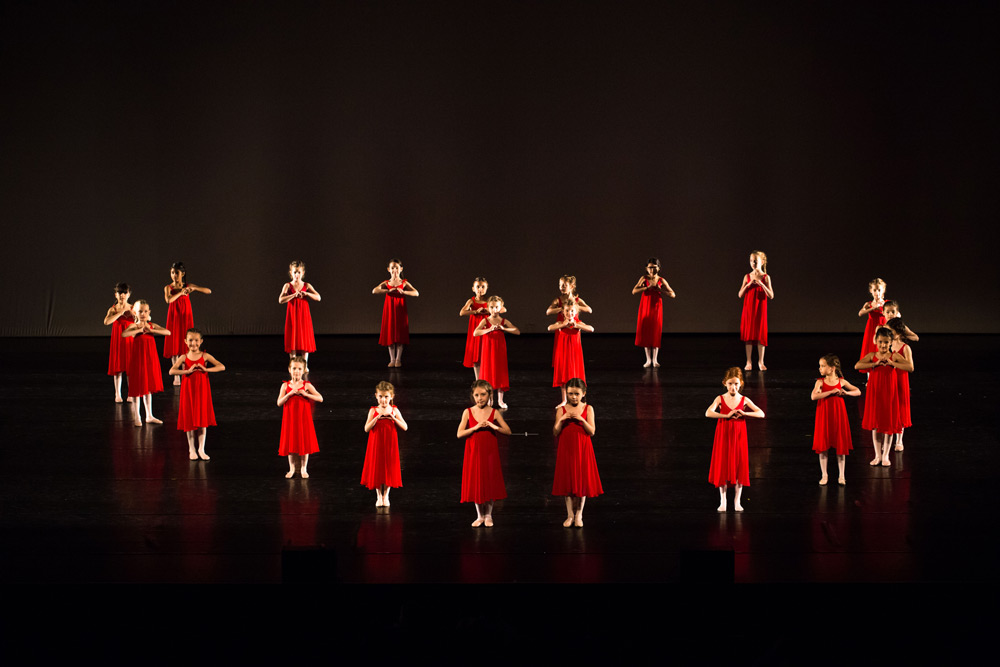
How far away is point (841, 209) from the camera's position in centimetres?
1304

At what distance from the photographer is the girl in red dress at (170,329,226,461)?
7.90 m

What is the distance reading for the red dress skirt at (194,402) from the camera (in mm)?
7891

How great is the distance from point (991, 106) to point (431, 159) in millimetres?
6439

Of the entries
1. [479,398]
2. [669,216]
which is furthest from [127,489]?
[669,216]

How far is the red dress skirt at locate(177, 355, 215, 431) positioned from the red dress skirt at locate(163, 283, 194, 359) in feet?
8.19

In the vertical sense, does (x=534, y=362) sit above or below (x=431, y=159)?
below

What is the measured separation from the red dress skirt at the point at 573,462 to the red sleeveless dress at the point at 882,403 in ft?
7.76

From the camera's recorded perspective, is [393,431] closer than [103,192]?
Yes

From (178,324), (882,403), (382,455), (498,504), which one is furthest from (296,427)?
(882,403)

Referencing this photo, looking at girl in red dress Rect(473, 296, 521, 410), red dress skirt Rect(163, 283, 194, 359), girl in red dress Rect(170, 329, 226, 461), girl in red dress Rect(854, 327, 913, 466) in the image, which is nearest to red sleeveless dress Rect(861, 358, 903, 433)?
girl in red dress Rect(854, 327, 913, 466)

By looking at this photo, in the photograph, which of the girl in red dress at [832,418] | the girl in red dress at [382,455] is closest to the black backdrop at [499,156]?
the girl in red dress at [832,418]

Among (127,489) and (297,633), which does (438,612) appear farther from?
(127,489)

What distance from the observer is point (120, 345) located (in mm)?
9477

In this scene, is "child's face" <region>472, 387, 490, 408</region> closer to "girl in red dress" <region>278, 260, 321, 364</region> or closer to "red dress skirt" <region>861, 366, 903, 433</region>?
"red dress skirt" <region>861, 366, 903, 433</region>
